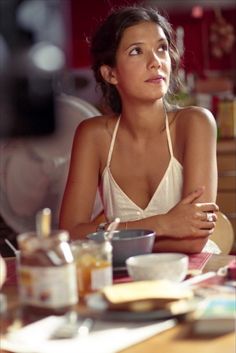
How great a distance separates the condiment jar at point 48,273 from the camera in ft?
5.37

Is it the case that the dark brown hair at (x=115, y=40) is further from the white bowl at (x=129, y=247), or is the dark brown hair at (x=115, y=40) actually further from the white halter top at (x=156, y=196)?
the white bowl at (x=129, y=247)

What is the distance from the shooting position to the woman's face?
2.59m

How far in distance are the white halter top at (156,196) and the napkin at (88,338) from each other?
1144 millimetres

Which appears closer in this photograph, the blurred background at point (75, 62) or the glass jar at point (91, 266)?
the glass jar at point (91, 266)

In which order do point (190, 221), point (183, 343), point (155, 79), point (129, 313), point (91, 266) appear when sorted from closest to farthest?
point (183, 343)
point (129, 313)
point (91, 266)
point (190, 221)
point (155, 79)

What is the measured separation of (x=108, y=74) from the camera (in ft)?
9.49

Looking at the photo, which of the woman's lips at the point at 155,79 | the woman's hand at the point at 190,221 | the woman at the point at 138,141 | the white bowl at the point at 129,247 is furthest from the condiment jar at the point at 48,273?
the woman's lips at the point at 155,79

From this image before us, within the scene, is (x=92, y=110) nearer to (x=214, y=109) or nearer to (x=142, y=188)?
(x=142, y=188)

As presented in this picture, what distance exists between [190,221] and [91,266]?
1.90 ft

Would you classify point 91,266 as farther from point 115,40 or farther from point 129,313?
point 115,40

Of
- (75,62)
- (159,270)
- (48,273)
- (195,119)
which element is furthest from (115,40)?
(75,62)

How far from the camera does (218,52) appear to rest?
31.4 ft

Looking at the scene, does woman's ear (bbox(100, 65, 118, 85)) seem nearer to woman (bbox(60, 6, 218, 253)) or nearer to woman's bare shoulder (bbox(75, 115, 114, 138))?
woman (bbox(60, 6, 218, 253))

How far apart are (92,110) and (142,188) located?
0.79 metres
